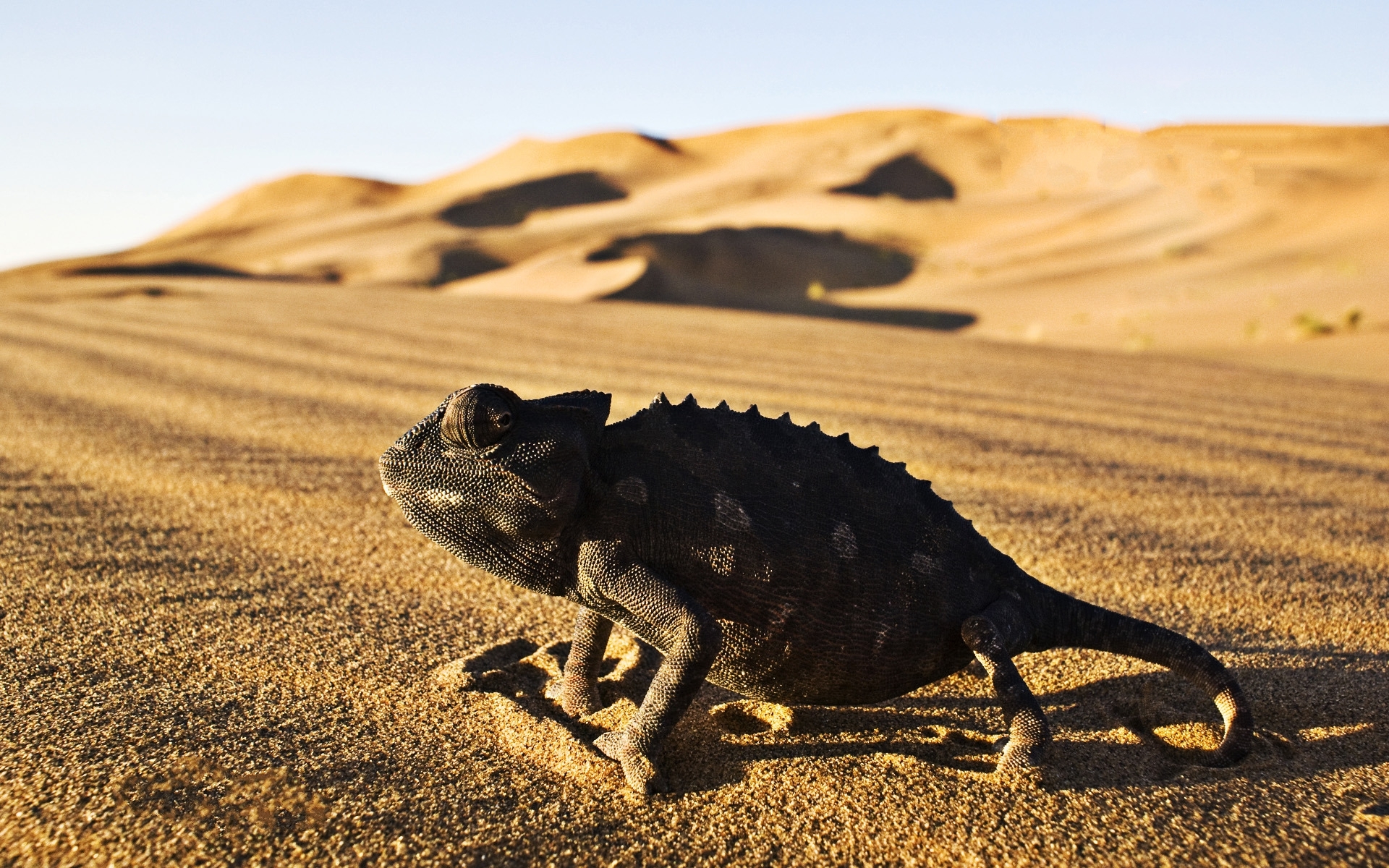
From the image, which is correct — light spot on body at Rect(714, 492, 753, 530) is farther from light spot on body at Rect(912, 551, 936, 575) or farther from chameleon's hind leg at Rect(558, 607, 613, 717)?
chameleon's hind leg at Rect(558, 607, 613, 717)

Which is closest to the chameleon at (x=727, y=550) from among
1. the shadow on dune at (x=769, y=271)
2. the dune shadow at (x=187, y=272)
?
the shadow on dune at (x=769, y=271)

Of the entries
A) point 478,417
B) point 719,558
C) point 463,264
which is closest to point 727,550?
point 719,558

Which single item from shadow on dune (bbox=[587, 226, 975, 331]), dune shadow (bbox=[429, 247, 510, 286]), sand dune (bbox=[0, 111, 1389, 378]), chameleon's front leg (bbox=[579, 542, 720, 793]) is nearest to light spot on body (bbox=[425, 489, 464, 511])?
chameleon's front leg (bbox=[579, 542, 720, 793])

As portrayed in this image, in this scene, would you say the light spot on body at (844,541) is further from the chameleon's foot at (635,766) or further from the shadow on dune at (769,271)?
the shadow on dune at (769,271)

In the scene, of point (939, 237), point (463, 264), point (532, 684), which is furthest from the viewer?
point (939, 237)

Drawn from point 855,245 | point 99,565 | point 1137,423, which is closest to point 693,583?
point 99,565

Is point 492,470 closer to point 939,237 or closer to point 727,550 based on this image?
point 727,550
